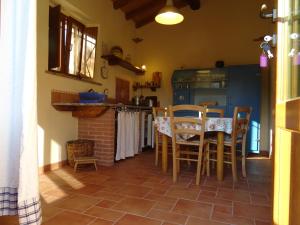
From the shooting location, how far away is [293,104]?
2.61 feet

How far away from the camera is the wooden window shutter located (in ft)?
9.68

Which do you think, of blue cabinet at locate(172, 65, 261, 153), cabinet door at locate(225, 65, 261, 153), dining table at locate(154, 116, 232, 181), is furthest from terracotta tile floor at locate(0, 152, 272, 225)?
blue cabinet at locate(172, 65, 261, 153)

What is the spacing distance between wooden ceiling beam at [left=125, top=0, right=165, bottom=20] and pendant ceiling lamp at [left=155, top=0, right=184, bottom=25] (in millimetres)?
2424

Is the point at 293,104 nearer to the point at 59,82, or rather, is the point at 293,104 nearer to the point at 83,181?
the point at 83,181

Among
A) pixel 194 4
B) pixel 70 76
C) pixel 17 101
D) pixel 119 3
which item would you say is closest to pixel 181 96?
pixel 194 4

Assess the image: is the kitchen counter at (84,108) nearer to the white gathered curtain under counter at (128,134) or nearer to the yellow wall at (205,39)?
the white gathered curtain under counter at (128,134)

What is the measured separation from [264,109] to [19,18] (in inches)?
186

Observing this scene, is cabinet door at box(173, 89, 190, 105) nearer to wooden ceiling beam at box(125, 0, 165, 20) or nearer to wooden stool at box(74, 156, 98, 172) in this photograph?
wooden ceiling beam at box(125, 0, 165, 20)

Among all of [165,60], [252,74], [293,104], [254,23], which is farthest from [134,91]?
[293,104]

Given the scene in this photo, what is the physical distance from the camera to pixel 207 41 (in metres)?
5.36

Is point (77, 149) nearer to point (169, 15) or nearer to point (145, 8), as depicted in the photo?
point (169, 15)

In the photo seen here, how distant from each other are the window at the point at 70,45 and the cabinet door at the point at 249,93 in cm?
286

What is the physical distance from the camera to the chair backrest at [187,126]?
241 cm

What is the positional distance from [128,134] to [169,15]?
1.89 m
